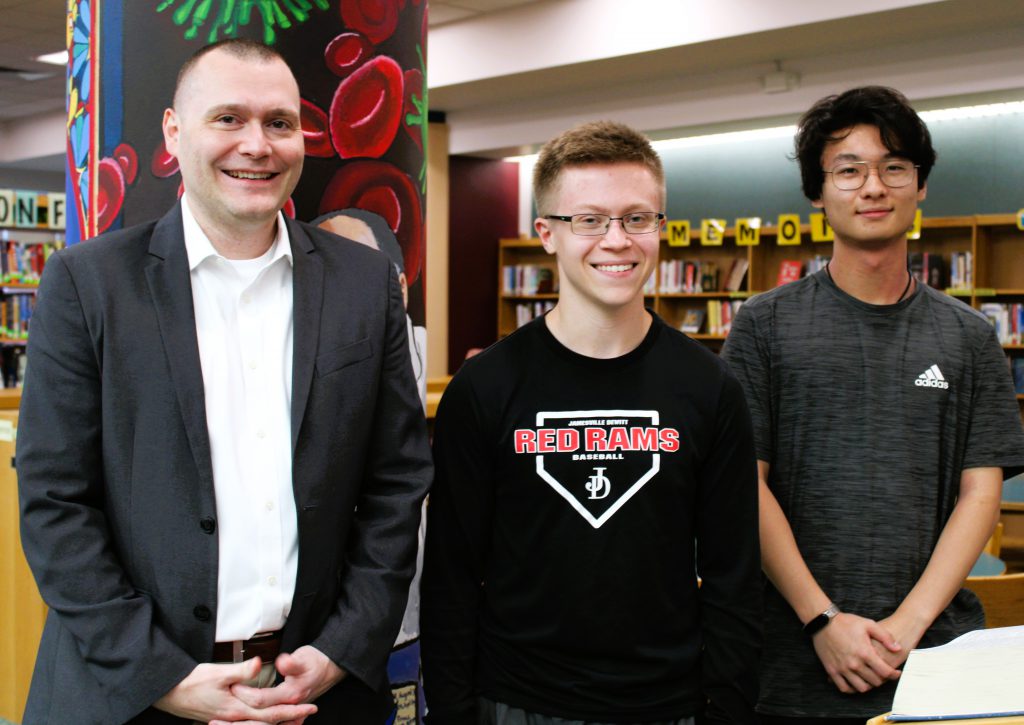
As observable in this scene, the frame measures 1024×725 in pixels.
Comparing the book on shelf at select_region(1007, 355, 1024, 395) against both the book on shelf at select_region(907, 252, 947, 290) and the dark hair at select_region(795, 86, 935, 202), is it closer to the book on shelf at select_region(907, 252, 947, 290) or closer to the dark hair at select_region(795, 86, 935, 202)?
the book on shelf at select_region(907, 252, 947, 290)

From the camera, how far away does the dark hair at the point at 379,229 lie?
7.52 ft

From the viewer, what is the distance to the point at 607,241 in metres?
1.73

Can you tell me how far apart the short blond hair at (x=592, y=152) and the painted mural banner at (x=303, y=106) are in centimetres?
62

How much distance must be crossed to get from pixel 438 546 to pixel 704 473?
18.3 inches

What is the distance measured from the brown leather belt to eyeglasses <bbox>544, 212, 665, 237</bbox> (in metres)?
0.81

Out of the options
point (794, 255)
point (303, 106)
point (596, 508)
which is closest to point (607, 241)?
point (596, 508)

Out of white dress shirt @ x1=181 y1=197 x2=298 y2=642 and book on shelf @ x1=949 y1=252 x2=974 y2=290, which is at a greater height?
book on shelf @ x1=949 y1=252 x2=974 y2=290

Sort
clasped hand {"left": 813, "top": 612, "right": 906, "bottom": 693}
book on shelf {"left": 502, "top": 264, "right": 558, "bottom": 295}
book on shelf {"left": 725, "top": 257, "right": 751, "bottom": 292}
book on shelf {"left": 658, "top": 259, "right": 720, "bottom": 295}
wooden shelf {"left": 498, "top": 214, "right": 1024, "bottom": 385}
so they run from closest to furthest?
1. clasped hand {"left": 813, "top": 612, "right": 906, "bottom": 693}
2. wooden shelf {"left": 498, "top": 214, "right": 1024, "bottom": 385}
3. book on shelf {"left": 725, "top": 257, "right": 751, "bottom": 292}
4. book on shelf {"left": 658, "top": 259, "right": 720, "bottom": 295}
5. book on shelf {"left": 502, "top": 264, "right": 558, "bottom": 295}

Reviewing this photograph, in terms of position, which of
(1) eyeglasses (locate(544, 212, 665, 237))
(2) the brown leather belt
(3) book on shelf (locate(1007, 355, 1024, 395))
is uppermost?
(1) eyeglasses (locate(544, 212, 665, 237))

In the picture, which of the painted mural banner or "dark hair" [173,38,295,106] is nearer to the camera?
"dark hair" [173,38,295,106]

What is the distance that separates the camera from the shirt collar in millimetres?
1688

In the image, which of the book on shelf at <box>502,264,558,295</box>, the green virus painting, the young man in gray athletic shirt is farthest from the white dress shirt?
the book on shelf at <box>502,264,558,295</box>

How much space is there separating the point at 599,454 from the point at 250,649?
2.06ft

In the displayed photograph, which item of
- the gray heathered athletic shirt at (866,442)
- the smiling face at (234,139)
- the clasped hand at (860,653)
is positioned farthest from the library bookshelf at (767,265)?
the smiling face at (234,139)
